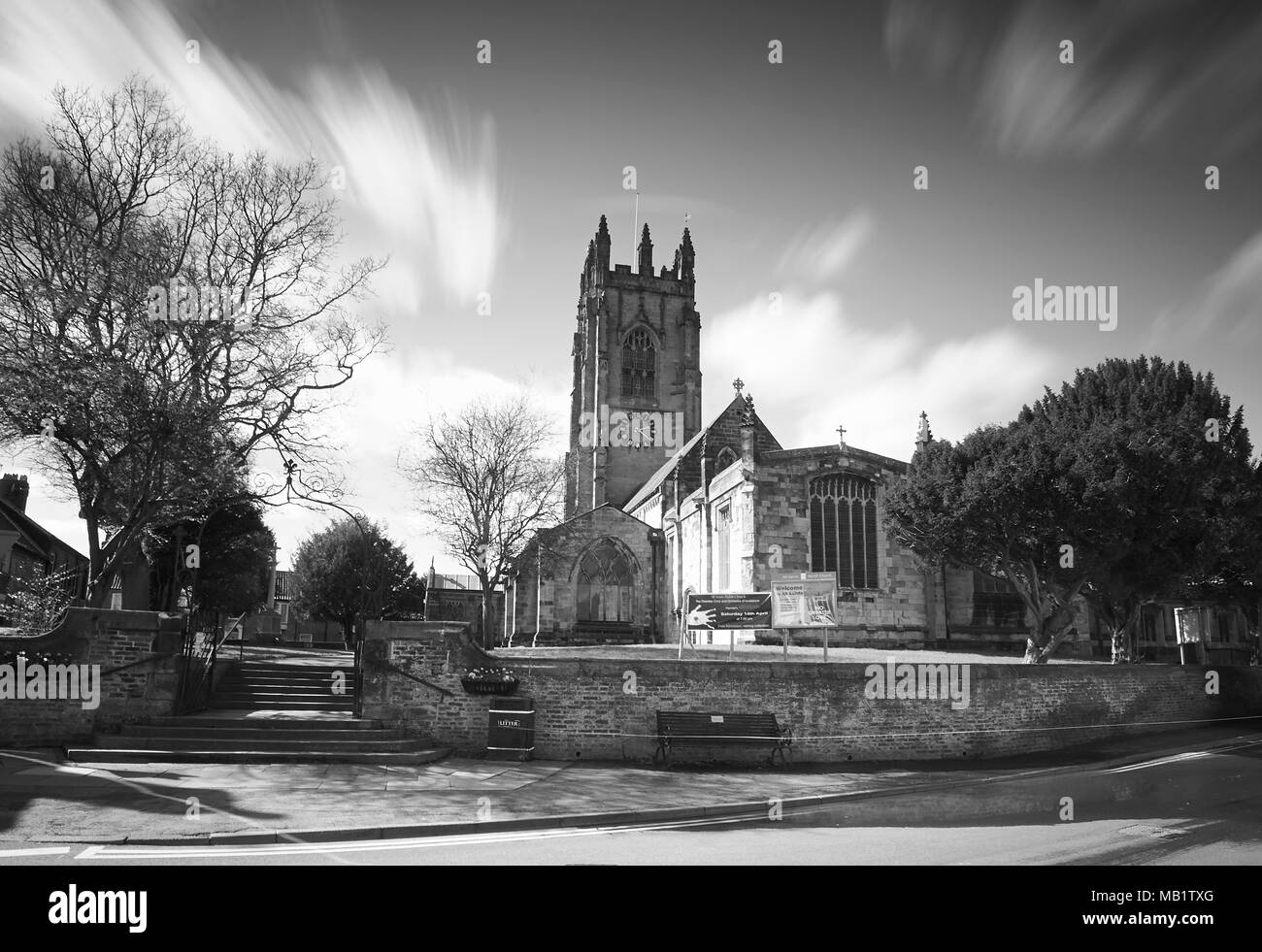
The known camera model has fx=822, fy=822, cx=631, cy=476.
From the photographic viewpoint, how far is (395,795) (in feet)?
36.1

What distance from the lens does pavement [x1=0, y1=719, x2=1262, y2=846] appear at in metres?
8.98

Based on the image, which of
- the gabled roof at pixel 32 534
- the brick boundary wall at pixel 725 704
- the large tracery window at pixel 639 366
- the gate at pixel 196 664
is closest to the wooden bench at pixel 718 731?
the brick boundary wall at pixel 725 704

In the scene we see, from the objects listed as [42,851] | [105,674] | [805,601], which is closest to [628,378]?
[805,601]

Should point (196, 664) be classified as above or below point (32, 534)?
below

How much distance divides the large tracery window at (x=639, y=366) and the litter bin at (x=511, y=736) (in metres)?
45.8

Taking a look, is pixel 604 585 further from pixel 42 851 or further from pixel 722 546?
pixel 42 851

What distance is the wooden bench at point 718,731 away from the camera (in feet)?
49.5

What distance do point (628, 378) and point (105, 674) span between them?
47.7m

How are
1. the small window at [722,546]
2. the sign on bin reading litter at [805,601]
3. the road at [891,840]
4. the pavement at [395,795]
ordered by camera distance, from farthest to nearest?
1. the small window at [722,546]
2. the sign on bin reading litter at [805,601]
3. the pavement at [395,795]
4. the road at [891,840]

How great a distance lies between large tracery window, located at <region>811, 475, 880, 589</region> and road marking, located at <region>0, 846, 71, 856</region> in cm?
2514

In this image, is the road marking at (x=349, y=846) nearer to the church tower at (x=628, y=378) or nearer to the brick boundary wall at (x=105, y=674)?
the brick boundary wall at (x=105, y=674)

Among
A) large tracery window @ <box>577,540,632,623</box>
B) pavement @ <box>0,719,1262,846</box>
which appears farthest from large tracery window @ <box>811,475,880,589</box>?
pavement @ <box>0,719,1262,846</box>
